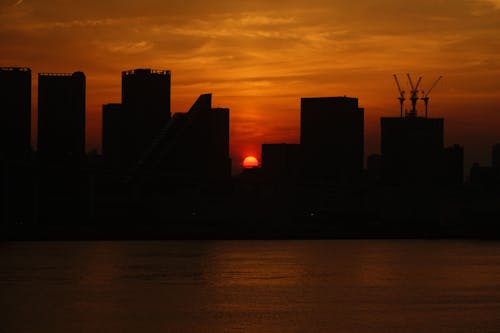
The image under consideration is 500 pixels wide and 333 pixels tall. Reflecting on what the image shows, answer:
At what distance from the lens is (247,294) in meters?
62.4

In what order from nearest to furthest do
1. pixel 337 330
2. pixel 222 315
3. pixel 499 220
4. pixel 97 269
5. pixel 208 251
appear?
pixel 337 330, pixel 222 315, pixel 97 269, pixel 208 251, pixel 499 220

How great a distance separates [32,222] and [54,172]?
1020 cm

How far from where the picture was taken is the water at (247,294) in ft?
159

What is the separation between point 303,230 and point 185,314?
4743 inches

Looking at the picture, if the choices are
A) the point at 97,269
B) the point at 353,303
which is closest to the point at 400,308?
the point at 353,303

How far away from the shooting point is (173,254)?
11244 centimetres

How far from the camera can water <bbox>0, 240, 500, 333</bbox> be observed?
48375mm

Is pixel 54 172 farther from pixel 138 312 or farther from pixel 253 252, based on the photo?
pixel 138 312

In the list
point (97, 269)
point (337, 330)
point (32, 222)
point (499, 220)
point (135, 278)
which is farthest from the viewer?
point (499, 220)

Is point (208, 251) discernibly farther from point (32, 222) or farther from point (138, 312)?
Answer: point (138, 312)

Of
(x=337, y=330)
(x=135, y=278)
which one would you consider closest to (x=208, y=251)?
(x=135, y=278)

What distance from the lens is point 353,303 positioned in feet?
189

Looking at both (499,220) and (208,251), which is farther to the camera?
(499,220)

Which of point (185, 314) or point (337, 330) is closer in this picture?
point (337, 330)
